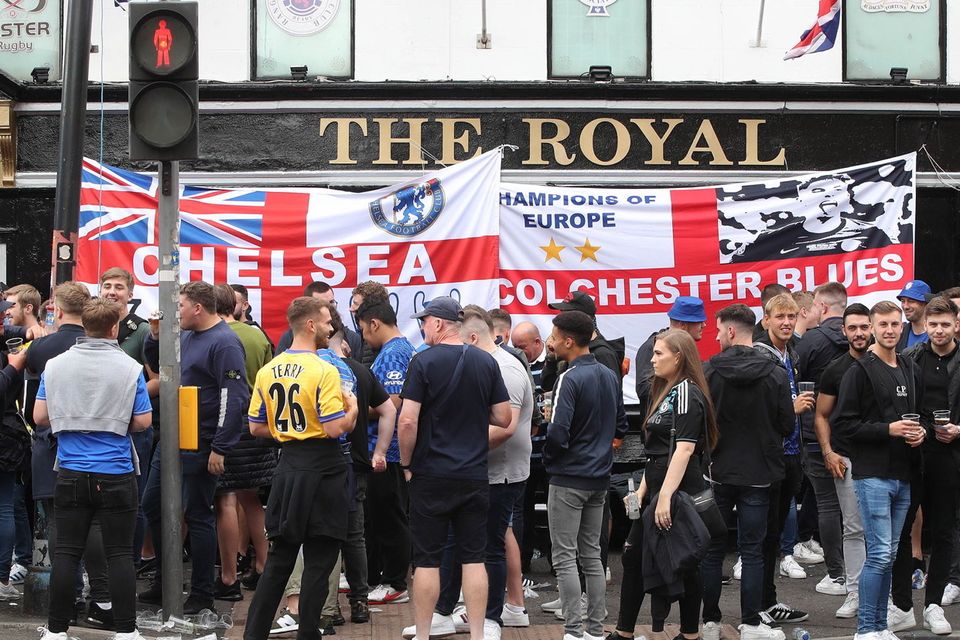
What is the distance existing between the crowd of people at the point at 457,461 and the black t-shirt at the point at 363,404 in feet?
0.06

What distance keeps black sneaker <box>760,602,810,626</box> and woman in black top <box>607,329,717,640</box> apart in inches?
44.6

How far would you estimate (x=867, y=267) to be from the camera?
433 inches

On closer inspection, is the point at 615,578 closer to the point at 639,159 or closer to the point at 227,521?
the point at 227,521

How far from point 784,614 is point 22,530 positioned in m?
5.27

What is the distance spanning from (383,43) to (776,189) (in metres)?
4.37

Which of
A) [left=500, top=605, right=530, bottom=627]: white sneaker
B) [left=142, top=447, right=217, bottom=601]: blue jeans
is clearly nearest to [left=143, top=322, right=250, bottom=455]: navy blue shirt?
[left=142, top=447, right=217, bottom=601]: blue jeans

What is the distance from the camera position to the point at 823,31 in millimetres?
12031

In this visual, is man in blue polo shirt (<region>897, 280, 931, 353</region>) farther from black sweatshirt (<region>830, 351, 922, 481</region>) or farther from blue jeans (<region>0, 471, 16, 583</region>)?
blue jeans (<region>0, 471, 16, 583</region>)

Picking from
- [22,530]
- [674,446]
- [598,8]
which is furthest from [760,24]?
[22,530]

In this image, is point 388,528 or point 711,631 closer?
point 711,631

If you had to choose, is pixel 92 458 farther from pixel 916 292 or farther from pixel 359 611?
pixel 916 292

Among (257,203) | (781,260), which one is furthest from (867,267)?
(257,203)

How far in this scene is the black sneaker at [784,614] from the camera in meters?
8.39

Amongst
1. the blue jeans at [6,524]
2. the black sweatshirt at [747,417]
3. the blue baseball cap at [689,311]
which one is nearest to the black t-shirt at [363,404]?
the black sweatshirt at [747,417]
